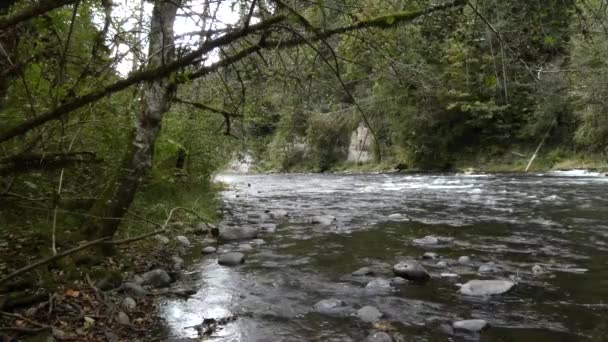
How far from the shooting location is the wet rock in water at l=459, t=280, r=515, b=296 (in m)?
4.17

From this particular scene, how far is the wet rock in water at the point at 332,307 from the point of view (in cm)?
384

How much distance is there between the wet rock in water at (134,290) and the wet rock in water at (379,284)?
78.3 inches

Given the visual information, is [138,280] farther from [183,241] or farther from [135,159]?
[183,241]

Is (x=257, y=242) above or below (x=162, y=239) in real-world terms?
below

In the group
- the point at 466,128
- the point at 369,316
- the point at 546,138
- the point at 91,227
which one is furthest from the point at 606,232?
the point at 466,128

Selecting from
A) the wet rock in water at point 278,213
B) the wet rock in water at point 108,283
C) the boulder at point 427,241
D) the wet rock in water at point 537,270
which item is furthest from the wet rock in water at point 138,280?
the wet rock in water at point 278,213

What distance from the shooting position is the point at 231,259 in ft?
18.1

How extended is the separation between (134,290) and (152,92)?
5.88 ft

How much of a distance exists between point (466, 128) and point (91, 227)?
27697mm

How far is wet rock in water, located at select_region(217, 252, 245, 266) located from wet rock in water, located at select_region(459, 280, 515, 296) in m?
2.49

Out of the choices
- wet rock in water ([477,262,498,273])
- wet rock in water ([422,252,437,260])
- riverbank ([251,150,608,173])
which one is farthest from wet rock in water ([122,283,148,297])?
riverbank ([251,150,608,173])

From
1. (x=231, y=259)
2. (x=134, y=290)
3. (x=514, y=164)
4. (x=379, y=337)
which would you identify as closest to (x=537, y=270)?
(x=379, y=337)

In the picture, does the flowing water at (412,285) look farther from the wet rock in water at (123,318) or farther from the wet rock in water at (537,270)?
the wet rock in water at (123,318)

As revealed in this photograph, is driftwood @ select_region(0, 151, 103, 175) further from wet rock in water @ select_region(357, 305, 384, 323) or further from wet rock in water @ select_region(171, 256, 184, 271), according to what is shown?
wet rock in water @ select_region(171, 256, 184, 271)
